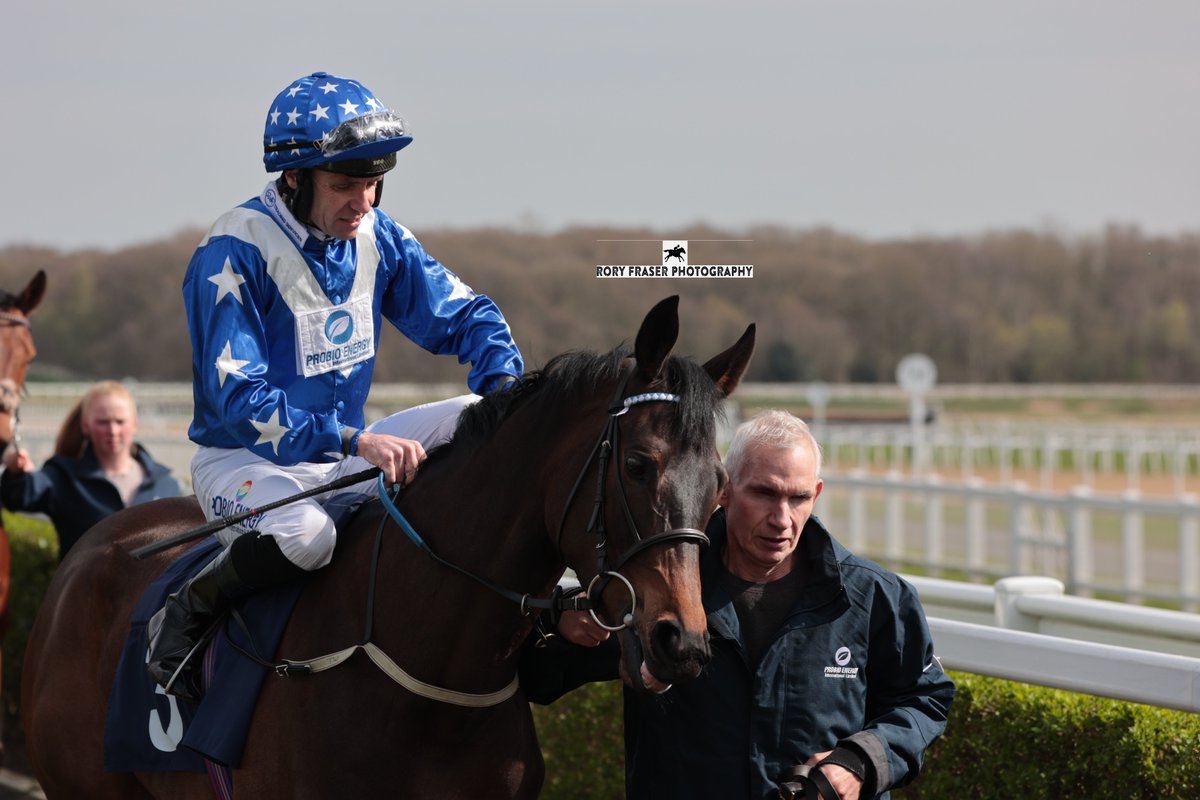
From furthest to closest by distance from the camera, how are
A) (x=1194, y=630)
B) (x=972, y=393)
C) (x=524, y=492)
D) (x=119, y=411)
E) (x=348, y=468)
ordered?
(x=972, y=393)
(x=119, y=411)
(x=1194, y=630)
(x=348, y=468)
(x=524, y=492)

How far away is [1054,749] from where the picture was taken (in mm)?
3451

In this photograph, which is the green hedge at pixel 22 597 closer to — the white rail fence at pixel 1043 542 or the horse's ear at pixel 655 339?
the horse's ear at pixel 655 339

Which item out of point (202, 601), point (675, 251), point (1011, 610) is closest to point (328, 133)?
point (675, 251)

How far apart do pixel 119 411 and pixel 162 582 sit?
3031 millimetres

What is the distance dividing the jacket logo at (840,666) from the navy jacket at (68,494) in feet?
13.3

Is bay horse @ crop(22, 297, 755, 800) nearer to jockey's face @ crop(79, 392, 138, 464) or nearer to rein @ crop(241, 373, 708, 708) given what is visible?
rein @ crop(241, 373, 708, 708)

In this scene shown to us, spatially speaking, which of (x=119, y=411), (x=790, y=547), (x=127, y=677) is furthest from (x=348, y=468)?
(x=119, y=411)

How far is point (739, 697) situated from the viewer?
2.81 metres

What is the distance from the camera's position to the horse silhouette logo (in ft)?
10.7

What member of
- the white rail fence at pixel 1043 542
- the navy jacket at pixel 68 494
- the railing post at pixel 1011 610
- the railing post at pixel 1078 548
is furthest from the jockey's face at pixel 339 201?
the railing post at pixel 1078 548

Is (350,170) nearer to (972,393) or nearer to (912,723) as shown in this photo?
(912,723)

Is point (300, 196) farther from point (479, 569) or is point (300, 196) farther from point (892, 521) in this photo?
point (892, 521)

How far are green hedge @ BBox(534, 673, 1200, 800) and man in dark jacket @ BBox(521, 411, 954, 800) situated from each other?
689 mm

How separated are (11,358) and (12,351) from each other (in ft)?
0.10
